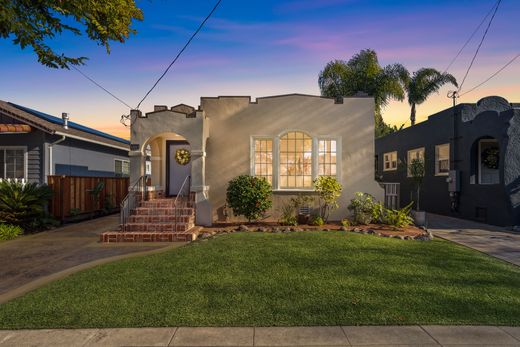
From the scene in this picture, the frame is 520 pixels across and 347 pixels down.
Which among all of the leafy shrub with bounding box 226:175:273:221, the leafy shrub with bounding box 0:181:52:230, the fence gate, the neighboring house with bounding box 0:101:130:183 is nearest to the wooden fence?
the neighboring house with bounding box 0:101:130:183

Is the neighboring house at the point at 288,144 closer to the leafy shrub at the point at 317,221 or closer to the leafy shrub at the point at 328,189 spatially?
the leafy shrub at the point at 328,189

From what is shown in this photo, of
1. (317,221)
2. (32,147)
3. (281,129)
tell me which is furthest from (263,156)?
(32,147)

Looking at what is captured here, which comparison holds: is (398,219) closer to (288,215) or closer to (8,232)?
(288,215)

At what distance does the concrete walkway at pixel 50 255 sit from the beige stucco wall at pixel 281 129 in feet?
12.7

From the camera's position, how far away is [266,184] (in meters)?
10.8

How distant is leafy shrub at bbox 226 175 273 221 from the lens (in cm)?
1038

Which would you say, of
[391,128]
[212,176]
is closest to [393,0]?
[212,176]

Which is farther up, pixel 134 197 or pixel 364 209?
pixel 134 197

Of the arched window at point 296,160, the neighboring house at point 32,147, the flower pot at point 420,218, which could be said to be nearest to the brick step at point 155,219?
the arched window at point 296,160

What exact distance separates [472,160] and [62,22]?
15125mm

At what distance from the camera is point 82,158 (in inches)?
599

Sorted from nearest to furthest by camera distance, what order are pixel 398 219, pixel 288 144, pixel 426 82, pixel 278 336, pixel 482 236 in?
1. pixel 278 336
2. pixel 482 236
3. pixel 398 219
4. pixel 288 144
5. pixel 426 82

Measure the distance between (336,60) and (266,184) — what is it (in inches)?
588

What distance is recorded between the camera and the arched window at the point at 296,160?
11.7 meters
